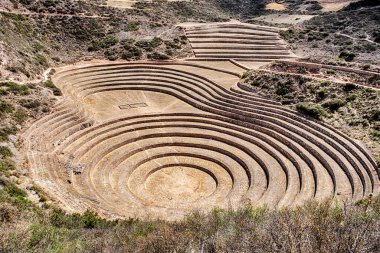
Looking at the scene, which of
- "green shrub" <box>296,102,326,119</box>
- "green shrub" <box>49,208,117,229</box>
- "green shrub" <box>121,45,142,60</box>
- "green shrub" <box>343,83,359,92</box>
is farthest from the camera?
"green shrub" <box>121,45,142,60</box>

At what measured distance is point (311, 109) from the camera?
3378 centimetres

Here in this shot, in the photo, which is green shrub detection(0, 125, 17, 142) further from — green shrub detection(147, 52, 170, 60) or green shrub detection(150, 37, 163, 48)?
green shrub detection(150, 37, 163, 48)

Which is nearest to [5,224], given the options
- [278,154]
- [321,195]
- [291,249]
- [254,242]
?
[254,242]

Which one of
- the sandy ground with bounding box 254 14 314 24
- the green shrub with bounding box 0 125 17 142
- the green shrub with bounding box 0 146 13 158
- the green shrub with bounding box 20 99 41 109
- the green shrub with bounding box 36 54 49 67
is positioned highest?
the sandy ground with bounding box 254 14 314 24

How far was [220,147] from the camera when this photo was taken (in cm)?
3234

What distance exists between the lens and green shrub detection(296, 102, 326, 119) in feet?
109

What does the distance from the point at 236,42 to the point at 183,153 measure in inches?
1070

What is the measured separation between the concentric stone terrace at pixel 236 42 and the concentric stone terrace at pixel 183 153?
10194 millimetres

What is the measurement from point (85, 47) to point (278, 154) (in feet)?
104

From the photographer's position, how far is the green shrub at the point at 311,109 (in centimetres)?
3334

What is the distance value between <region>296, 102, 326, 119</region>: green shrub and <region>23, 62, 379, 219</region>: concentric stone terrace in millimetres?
925

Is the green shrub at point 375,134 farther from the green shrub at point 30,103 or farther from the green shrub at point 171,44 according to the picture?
the green shrub at point 171,44

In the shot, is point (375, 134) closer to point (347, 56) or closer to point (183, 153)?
point (183, 153)

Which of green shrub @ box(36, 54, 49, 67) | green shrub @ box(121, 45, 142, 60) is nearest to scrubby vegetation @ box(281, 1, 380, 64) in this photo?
green shrub @ box(121, 45, 142, 60)
